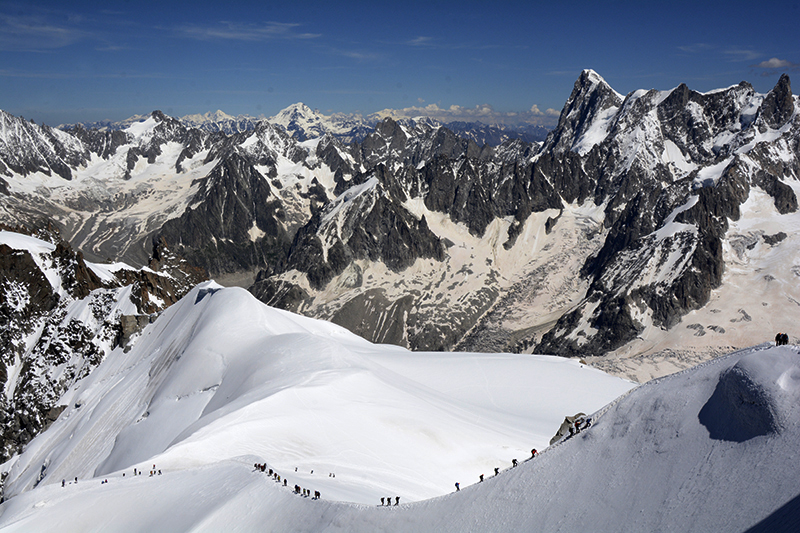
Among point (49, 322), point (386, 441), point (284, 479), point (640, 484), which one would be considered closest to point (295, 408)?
point (386, 441)

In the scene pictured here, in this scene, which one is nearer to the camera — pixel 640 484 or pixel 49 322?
pixel 640 484

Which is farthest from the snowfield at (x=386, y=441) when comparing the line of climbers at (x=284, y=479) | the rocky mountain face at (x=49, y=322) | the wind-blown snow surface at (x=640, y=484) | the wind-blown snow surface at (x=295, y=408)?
the rocky mountain face at (x=49, y=322)

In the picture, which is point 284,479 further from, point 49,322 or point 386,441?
point 49,322

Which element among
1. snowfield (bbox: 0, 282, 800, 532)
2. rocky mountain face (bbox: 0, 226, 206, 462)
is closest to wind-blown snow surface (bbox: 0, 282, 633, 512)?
snowfield (bbox: 0, 282, 800, 532)

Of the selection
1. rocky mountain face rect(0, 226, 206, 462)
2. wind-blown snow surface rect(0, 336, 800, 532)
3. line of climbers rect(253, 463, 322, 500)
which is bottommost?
rocky mountain face rect(0, 226, 206, 462)

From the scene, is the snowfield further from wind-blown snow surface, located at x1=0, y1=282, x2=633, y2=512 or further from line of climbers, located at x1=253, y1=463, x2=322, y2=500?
line of climbers, located at x1=253, y1=463, x2=322, y2=500

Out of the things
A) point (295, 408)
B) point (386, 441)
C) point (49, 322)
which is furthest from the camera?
point (49, 322)
